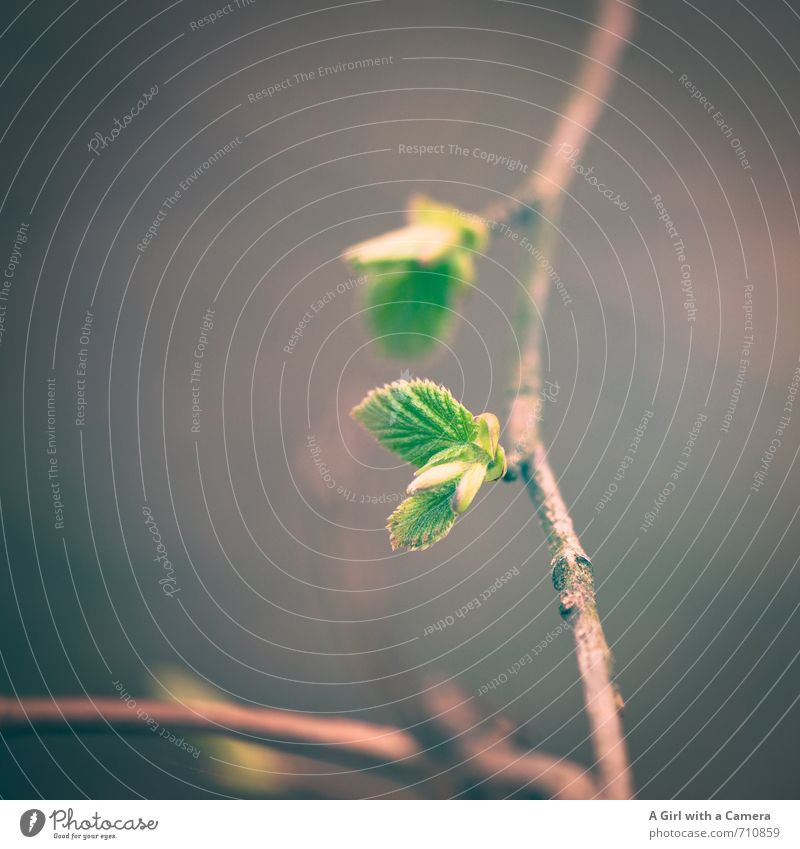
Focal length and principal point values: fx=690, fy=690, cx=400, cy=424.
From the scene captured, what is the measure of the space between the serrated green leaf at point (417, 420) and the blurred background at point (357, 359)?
13 centimetres

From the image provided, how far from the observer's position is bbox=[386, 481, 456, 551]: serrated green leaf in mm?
581

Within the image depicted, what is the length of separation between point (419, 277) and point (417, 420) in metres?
0.19

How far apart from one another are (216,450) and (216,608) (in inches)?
7.0

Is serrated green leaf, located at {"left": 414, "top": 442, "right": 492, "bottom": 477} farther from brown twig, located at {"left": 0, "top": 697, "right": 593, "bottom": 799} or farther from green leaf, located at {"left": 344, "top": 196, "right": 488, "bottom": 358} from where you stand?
brown twig, located at {"left": 0, "top": 697, "right": 593, "bottom": 799}

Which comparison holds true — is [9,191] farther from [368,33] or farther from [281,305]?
[368,33]

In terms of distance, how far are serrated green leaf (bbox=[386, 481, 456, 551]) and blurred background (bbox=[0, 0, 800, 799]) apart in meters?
0.19

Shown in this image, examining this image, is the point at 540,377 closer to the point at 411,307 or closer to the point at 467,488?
the point at 411,307

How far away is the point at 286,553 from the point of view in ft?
2.59

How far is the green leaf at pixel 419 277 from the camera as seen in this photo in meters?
0.74

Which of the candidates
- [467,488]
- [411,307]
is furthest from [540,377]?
[467,488]

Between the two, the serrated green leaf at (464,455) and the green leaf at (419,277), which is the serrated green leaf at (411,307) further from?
the serrated green leaf at (464,455)

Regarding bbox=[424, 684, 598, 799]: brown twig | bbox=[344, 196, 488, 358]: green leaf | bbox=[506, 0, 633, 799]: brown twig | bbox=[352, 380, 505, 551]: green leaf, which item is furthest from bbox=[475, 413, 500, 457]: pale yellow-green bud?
bbox=[424, 684, 598, 799]: brown twig
